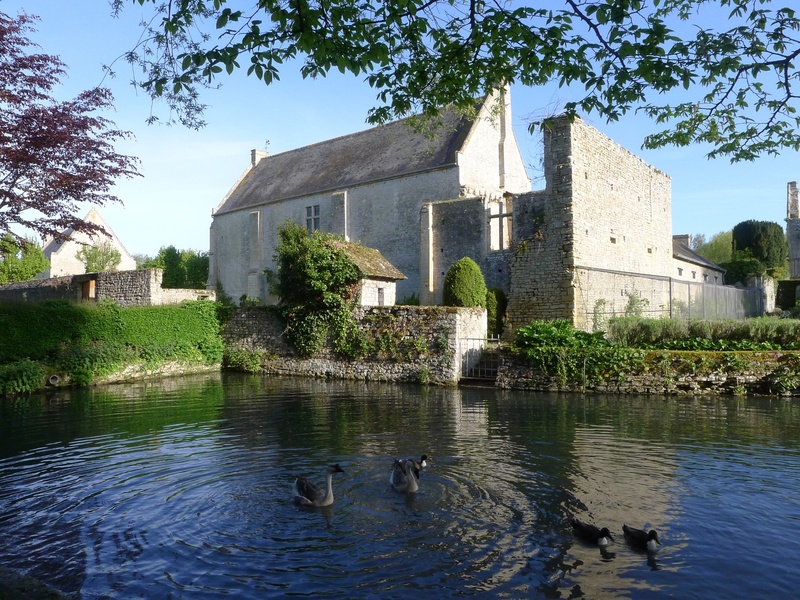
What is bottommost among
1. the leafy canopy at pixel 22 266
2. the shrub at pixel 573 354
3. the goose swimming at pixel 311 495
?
the goose swimming at pixel 311 495

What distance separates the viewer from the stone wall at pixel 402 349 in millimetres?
19172

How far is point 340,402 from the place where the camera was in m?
15.3

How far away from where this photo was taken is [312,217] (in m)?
34.0

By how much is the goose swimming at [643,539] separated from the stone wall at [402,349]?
13.3 meters

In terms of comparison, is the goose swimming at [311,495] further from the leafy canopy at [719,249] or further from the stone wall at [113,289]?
the leafy canopy at [719,249]

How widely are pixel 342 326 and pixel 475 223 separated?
7.88 metres

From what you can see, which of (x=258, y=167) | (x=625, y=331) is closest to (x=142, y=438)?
(x=625, y=331)

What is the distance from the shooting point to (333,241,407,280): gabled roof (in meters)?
21.8

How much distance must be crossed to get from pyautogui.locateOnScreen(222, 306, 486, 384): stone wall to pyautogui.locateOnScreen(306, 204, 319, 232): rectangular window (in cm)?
1139

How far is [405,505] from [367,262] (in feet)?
52.6

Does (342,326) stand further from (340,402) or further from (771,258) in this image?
(771,258)

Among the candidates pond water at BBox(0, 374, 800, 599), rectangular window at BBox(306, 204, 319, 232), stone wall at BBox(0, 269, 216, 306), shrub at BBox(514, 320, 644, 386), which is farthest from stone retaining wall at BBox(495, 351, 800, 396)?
rectangular window at BBox(306, 204, 319, 232)

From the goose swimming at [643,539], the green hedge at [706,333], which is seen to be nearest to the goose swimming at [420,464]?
the goose swimming at [643,539]

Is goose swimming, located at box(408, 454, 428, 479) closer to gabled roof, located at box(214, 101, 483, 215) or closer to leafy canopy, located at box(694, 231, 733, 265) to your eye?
gabled roof, located at box(214, 101, 483, 215)
